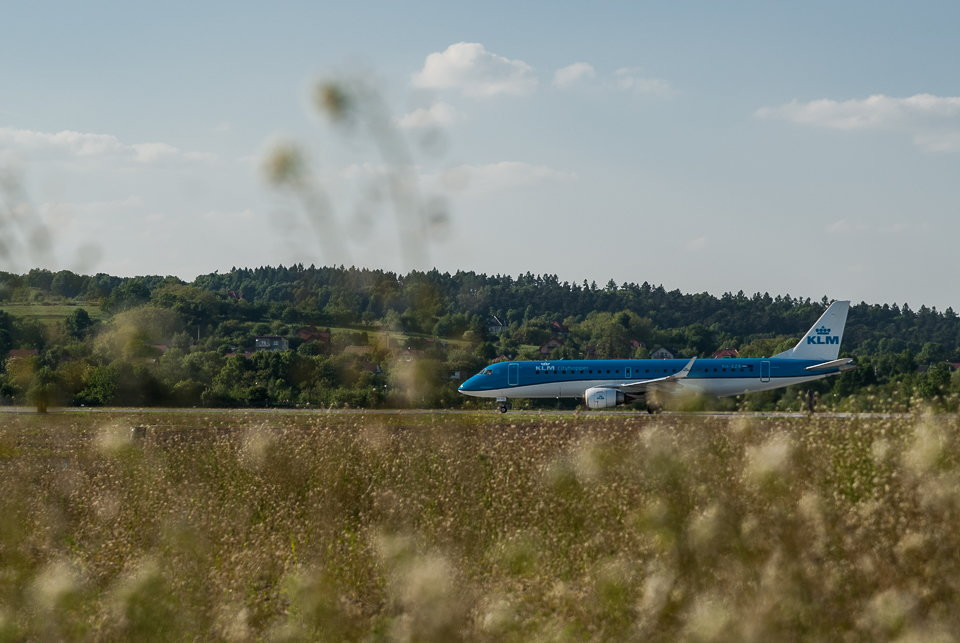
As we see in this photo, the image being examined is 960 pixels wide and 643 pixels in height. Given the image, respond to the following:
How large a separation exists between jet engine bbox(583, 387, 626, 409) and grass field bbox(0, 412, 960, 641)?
30071mm

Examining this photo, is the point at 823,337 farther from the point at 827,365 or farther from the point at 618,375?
the point at 618,375

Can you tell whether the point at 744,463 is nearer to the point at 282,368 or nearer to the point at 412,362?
the point at 412,362

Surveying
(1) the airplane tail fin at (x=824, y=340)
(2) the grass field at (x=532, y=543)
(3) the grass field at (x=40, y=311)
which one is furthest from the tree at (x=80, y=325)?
(1) the airplane tail fin at (x=824, y=340)

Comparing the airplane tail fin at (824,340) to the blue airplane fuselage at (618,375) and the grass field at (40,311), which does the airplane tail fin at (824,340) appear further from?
the grass field at (40,311)

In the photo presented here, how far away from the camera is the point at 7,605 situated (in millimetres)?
7855

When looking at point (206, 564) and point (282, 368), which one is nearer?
point (206, 564)

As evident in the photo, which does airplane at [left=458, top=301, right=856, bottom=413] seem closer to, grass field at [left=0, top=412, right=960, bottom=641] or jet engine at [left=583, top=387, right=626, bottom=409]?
jet engine at [left=583, top=387, right=626, bottom=409]

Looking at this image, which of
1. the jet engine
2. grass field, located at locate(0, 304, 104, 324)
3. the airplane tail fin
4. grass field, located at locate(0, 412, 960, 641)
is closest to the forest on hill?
grass field, located at locate(0, 304, 104, 324)

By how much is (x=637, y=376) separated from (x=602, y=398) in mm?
3198

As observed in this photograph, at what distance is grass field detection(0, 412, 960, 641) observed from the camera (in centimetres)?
685

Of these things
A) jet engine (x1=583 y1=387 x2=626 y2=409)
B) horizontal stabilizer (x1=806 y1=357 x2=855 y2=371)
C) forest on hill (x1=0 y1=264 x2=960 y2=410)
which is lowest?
jet engine (x1=583 y1=387 x2=626 y2=409)

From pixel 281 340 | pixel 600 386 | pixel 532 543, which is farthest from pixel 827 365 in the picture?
pixel 532 543

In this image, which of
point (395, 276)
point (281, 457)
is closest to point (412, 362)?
point (395, 276)

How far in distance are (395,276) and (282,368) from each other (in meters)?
18.1
